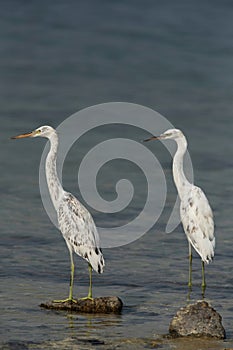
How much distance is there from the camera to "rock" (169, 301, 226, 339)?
10.5 metres

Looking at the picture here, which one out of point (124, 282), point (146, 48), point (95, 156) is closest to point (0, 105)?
point (95, 156)

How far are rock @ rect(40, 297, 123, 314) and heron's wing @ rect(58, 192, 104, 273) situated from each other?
639mm

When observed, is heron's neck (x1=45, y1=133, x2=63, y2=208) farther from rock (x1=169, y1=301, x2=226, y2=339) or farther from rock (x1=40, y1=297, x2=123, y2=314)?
rock (x1=169, y1=301, x2=226, y2=339)

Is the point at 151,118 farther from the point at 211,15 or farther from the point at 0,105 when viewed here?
the point at 211,15

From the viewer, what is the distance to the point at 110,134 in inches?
932

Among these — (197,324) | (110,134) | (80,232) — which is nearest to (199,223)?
(80,232)

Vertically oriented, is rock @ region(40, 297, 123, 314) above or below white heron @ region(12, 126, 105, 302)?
below

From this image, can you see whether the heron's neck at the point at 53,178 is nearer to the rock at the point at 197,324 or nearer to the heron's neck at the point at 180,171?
the heron's neck at the point at 180,171

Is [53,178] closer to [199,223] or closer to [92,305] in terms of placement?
[199,223]

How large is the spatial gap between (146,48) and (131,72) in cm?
264

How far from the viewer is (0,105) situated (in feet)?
83.9

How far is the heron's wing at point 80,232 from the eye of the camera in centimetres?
1234

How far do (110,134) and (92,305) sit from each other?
12273mm

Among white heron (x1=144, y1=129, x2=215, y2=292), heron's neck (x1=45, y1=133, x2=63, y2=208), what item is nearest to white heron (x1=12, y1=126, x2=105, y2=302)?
heron's neck (x1=45, y1=133, x2=63, y2=208)
